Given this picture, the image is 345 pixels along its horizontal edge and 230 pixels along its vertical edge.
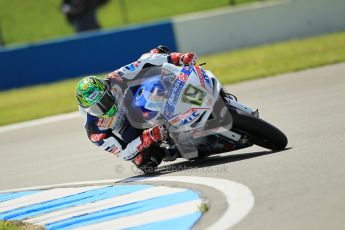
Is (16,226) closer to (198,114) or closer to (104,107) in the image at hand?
(104,107)

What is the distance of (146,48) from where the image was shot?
20828mm

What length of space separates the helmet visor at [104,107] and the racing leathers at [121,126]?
11 centimetres

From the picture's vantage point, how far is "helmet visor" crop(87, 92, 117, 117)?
7.67 meters

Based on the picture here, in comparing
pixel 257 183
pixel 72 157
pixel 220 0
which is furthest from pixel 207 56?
pixel 257 183

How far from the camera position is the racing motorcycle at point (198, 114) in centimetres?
743

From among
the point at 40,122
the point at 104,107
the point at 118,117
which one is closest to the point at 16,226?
the point at 104,107

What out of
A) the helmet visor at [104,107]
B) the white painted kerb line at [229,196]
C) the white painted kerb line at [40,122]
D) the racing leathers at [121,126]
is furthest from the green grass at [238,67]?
the white painted kerb line at [229,196]

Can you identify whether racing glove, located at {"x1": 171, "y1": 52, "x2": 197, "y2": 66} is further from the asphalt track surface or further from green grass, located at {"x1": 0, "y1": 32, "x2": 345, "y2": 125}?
green grass, located at {"x1": 0, "y1": 32, "x2": 345, "y2": 125}

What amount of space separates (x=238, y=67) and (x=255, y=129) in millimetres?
10535

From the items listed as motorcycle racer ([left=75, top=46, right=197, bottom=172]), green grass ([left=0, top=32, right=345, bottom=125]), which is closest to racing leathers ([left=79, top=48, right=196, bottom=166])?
motorcycle racer ([left=75, top=46, right=197, bottom=172])

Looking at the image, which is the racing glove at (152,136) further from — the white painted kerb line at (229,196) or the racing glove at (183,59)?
the racing glove at (183,59)

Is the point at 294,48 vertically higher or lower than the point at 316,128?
lower

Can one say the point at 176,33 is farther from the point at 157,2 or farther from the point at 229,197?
the point at 229,197

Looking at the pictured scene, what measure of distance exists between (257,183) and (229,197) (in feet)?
1.25
